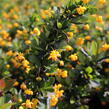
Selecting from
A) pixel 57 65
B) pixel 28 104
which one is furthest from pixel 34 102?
pixel 57 65

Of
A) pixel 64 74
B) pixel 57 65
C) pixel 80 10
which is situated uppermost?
pixel 80 10

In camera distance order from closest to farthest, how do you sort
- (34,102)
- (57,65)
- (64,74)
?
(34,102) → (64,74) → (57,65)

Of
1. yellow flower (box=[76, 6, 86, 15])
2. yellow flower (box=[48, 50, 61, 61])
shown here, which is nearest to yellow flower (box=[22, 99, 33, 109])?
yellow flower (box=[48, 50, 61, 61])

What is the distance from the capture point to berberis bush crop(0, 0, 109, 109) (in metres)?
2.91

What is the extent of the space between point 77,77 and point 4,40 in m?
1.62

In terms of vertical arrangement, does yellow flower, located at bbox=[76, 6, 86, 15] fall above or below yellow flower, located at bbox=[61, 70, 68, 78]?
above

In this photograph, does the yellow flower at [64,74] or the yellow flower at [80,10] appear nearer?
the yellow flower at [80,10]

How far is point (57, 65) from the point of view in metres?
3.40

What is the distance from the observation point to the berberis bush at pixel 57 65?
9.54 ft

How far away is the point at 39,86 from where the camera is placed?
9.77ft

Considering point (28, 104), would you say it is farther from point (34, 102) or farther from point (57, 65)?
point (57, 65)

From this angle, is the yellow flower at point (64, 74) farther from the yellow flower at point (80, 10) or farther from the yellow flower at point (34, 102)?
the yellow flower at point (80, 10)

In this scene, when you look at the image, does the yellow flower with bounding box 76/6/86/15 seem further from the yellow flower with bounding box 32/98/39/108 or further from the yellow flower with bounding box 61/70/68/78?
the yellow flower with bounding box 32/98/39/108

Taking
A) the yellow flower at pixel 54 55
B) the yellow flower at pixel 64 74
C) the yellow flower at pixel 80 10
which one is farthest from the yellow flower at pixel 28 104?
the yellow flower at pixel 80 10
